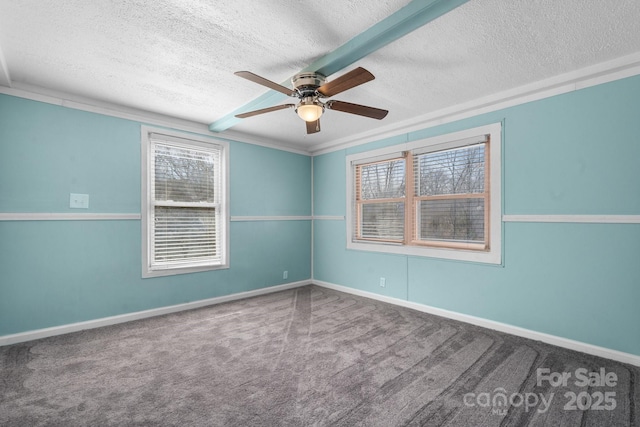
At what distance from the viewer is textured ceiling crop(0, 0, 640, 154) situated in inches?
70.2

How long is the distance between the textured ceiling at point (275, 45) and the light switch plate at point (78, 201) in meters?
1.06

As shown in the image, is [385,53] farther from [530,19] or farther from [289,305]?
[289,305]

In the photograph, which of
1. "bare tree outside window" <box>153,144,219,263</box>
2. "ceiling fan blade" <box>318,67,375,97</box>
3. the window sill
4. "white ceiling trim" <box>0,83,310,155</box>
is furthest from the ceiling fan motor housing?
the window sill

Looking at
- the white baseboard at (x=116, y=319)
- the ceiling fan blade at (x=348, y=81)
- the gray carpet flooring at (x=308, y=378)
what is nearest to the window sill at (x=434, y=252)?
the gray carpet flooring at (x=308, y=378)

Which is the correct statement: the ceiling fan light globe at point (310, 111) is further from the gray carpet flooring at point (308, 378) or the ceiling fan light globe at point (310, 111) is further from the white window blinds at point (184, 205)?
the white window blinds at point (184, 205)

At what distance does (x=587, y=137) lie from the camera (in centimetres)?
255

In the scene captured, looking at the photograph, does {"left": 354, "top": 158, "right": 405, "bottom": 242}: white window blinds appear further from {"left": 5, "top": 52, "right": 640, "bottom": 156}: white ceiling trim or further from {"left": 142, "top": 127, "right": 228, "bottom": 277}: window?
{"left": 142, "top": 127, "right": 228, "bottom": 277}: window

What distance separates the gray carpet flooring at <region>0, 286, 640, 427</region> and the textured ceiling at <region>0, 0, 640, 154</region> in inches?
98.0

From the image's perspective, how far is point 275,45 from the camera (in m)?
2.13

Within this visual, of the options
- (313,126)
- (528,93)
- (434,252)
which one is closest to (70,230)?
(313,126)

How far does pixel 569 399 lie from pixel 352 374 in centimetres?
145

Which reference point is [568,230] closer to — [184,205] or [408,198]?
[408,198]

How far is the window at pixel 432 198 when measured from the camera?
3.18m

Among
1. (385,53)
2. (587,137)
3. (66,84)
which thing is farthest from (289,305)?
(587,137)
